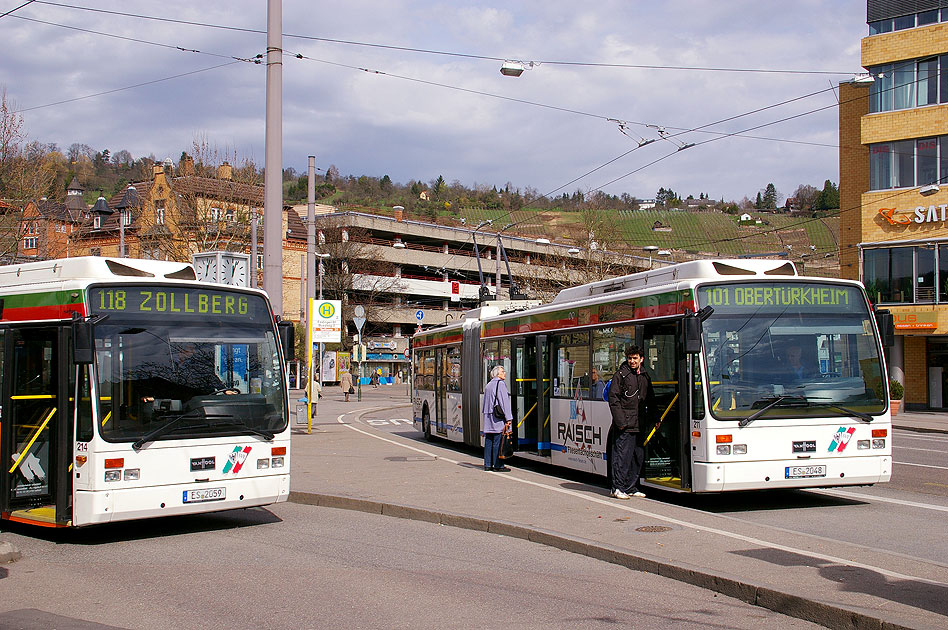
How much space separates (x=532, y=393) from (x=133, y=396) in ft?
28.7

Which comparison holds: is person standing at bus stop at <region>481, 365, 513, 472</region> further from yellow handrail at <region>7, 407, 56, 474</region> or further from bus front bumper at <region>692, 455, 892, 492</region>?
yellow handrail at <region>7, 407, 56, 474</region>

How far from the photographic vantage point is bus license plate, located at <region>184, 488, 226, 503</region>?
10086 millimetres

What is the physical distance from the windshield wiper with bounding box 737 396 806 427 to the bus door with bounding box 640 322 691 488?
768mm

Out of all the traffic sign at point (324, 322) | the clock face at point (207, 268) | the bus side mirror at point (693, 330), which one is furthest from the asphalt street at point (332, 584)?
the traffic sign at point (324, 322)

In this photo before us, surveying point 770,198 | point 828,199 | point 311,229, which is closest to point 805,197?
point 828,199

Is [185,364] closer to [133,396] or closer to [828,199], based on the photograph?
[133,396]

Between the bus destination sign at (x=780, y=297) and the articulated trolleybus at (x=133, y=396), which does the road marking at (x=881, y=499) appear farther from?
the articulated trolleybus at (x=133, y=396)

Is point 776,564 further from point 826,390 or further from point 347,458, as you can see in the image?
point 347,458

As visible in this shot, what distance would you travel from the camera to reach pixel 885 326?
11594mm

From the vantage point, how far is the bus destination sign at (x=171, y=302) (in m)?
10.1

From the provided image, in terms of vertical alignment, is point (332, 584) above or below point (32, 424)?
below

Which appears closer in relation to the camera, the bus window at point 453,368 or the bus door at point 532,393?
the bus door at point 532,393

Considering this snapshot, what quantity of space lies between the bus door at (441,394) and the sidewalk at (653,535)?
4.58 metres

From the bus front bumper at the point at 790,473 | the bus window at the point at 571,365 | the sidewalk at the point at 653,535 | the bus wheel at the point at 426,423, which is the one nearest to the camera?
the sidewalk at the point at 653,535
